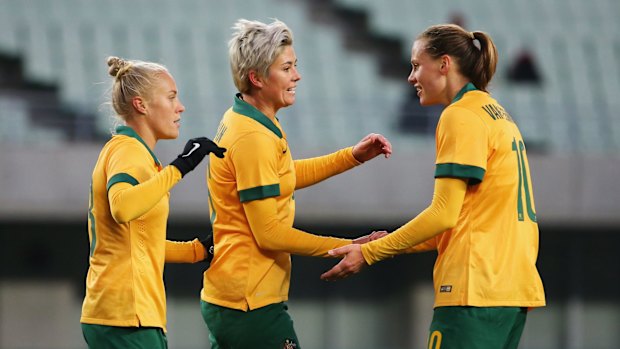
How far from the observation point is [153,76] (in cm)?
539

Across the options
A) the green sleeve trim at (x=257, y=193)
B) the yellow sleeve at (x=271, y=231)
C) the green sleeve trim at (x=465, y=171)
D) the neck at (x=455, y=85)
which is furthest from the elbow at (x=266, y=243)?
the neck at (x=455, y=85)

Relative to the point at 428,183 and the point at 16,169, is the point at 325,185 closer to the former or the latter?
the point at 428,183

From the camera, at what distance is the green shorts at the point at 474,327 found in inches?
199

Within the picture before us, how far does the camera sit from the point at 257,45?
17.8ft

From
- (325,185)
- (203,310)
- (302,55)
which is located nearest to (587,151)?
(325,185)

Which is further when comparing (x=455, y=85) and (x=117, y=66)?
(x=117, y=66)

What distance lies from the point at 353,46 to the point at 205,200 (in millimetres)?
4886

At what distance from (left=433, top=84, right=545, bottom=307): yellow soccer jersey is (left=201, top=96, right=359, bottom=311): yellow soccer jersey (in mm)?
587

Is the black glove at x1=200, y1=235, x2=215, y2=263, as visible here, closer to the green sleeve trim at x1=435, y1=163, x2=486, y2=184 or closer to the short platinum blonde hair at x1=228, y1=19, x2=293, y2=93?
the short platinum blonde hair at x1=228, y1=19, x2=293, y2=93

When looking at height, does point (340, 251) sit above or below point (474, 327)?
above

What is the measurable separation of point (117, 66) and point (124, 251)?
78 centimetres

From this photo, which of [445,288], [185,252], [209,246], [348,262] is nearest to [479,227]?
[445,288]

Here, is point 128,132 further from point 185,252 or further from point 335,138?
point 335,138

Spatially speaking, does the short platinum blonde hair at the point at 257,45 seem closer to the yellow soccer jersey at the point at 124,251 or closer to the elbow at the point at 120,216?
the yellow soccer jersey at the point at 124,251
